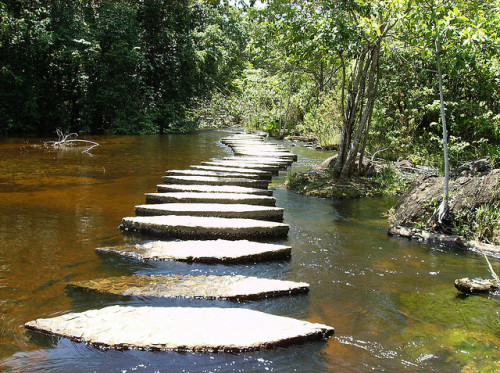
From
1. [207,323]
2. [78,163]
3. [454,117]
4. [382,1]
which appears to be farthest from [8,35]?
[207,323]

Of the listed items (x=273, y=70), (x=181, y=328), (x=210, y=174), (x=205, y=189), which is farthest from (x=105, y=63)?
(x=181, y=328)

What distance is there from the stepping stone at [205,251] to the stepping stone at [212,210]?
0.83 meters

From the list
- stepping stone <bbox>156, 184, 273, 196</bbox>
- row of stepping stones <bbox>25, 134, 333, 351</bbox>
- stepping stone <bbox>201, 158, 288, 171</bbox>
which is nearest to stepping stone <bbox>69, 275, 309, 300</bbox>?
row of stepping stones <bbox>25, 134, 333, 351</bbox>

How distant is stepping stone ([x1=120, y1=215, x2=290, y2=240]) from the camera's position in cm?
452

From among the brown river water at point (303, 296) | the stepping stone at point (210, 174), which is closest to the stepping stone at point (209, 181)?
the stepping stone at point (210, 174)

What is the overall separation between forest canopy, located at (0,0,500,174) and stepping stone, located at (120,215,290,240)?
104 inches

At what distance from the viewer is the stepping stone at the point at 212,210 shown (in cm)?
504

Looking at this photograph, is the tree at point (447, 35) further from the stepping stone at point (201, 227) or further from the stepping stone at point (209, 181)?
the stepping stone at point (209, 181)

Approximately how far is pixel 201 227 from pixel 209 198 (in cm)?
111

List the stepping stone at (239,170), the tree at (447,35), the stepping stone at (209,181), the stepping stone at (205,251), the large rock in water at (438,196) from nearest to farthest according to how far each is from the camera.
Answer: the stepping stone at (205,251) < the tree at (447,35) < the large rock in water at (438,196) < the stepping stone at (209,181) < the stepping stone at (239,170)

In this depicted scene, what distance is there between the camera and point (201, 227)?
449 cm

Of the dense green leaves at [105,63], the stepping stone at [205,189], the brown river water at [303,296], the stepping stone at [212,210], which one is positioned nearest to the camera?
the brown river water at [303,296]

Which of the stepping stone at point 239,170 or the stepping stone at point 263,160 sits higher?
the stepping stone at point 263,160

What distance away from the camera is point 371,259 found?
438 centimetres
